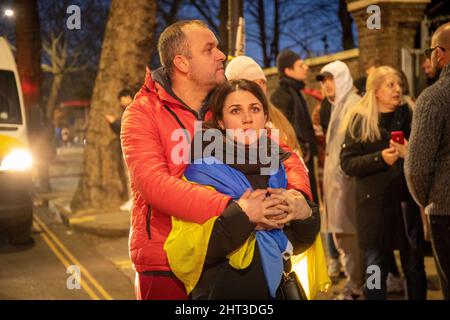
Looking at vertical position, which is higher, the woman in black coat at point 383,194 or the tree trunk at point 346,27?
the tree trunk at point 346,27

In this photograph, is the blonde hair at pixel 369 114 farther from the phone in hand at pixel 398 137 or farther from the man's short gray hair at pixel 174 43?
the man's short gray hair at pixel 174 43

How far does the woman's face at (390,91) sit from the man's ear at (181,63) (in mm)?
2527

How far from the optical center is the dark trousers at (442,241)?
3626mm

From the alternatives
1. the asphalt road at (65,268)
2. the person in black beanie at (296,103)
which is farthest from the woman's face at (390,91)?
the asphalt road at (65,268)

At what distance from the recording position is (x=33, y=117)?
9234 millimetres

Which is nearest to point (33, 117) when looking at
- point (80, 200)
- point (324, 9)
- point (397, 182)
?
point (80, 200)

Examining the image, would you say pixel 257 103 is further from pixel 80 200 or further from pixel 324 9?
pixel 324 9

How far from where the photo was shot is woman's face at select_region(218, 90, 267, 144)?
277 cm

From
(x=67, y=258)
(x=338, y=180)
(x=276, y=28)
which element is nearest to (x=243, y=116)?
(x=338, y=180)

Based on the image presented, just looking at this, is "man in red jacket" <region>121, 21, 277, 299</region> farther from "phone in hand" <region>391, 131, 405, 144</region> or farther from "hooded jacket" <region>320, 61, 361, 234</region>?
"hooded jacket" <region>320, 61, 361, 234</region>
